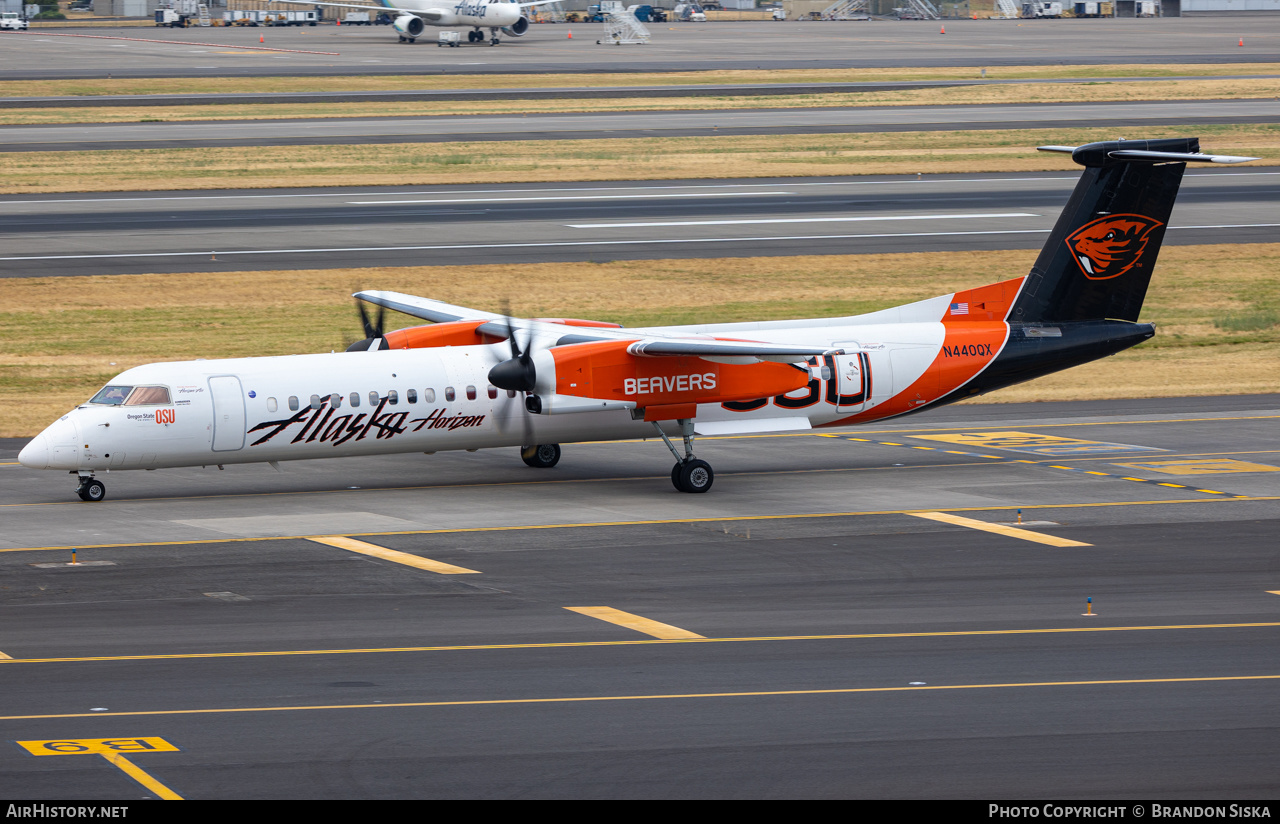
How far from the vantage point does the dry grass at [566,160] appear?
7338 cm

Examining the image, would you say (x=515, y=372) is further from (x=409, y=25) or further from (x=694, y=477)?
(x=409, y=25)

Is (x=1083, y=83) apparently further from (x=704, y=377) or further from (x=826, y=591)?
(x=826, y=591)

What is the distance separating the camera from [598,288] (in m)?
51.8

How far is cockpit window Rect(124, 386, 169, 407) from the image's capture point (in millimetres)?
27422

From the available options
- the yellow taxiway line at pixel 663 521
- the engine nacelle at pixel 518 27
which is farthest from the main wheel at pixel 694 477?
the engine nacelle at pixel 518 27

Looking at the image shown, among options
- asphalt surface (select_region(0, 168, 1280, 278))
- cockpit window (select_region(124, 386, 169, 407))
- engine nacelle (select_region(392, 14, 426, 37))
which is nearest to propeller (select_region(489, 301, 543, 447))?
cockpit window (select_region(124, 386, 169, 407))

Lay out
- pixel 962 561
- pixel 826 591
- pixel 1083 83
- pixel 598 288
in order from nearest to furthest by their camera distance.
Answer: pixel 826 591 < pixel 962 561 < pixel 598 288 < pixel 1083 83

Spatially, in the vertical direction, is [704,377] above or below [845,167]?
below

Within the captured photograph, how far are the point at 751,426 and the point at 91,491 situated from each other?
1221 cm

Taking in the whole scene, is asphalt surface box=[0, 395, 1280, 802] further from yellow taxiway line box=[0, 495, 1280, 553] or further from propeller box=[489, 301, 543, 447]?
propeller box=[489, 301, 543, 447]
